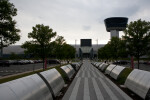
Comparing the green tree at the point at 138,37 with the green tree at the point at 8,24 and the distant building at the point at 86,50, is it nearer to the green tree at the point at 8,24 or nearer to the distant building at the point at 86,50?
the green tree at the point at 8,24

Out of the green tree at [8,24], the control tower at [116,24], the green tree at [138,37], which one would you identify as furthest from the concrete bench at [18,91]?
the control tower at [116,24]

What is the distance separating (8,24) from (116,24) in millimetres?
151278

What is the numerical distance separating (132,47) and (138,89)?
56.6ft

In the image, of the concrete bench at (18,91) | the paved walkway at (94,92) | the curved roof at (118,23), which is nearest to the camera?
the concrete bench at (18,91)

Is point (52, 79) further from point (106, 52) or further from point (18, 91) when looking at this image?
point (106, 52)

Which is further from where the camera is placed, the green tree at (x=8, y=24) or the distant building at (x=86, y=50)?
the distant building at (x=86, y=50)

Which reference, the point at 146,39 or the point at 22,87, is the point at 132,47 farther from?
the point at 22,87

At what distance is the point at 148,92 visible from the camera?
25.8 feet

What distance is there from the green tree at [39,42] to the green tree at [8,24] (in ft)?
25.2

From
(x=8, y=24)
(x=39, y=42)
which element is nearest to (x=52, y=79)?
(x=8, y=24)

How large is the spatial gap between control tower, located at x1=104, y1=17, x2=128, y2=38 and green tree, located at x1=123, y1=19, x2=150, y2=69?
137801 mm

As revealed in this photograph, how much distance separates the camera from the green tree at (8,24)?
18.5m

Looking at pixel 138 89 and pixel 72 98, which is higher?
pixel 138 89

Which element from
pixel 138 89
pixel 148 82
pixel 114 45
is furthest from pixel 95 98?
pixel 114 45
